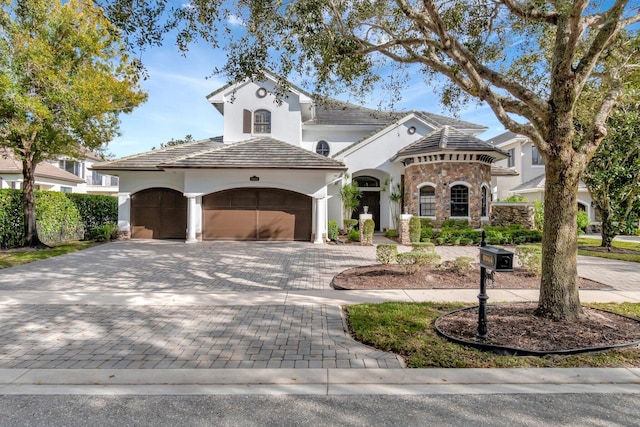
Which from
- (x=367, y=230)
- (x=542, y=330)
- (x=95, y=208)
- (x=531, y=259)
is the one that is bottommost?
(x=542, y=330)

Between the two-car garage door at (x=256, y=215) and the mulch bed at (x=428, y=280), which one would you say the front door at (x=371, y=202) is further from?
the mulch bed at (x=428, y=280)

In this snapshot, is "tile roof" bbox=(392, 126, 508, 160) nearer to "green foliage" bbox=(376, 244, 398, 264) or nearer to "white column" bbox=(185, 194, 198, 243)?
"green foliage" bbox=(376, 244, 398, 264)

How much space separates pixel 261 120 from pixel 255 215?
6.15m

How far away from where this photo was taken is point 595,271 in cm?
999

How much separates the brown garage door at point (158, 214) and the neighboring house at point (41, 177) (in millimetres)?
13085

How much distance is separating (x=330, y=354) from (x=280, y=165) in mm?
12176

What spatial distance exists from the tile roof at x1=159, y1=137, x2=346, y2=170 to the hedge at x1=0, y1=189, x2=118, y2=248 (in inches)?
205

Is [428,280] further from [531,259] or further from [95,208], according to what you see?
[95,208]

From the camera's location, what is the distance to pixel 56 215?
51.8ft

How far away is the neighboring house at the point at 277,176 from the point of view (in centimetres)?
1625

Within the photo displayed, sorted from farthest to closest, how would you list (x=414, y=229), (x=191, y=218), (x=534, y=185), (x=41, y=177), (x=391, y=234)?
1. (x=41, y=177)
2. (x=534, y=185)
3. (x=391, y=234)
4. (x=191, y=218)
5. (x=414, y=229)

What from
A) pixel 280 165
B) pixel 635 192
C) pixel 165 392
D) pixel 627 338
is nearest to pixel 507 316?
pixel 627 338

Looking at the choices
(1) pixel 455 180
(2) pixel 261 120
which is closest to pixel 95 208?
(2) pixel 261 120

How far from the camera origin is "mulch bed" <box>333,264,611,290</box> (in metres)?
7.91
